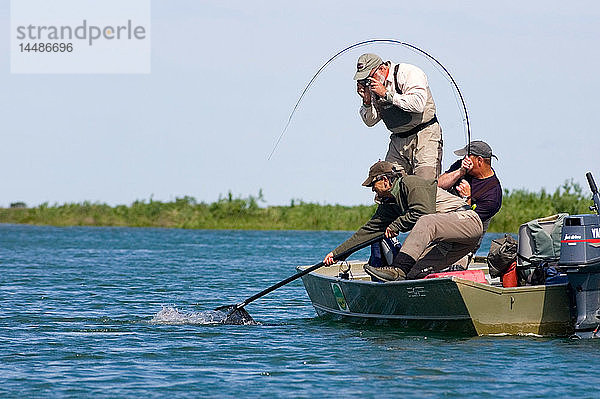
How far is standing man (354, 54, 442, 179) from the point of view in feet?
33.6

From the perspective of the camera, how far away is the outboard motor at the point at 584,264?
891cm

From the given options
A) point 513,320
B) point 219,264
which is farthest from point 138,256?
point 513,320

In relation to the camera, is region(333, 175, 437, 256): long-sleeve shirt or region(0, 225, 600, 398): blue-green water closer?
region(0, 225, 600, 398): blue-green water

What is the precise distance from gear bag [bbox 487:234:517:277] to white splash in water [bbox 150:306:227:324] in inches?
124

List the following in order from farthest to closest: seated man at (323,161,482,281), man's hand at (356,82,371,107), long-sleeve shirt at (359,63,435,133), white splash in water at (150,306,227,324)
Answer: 1. white splash in water at (150,306,227,324)
2. man's hand at (356,82,371,107)
3. long-sleeve shirt at (359,63,435,133)
4. seated man at (323,161,482,281)

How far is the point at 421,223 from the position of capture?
31.5 ft

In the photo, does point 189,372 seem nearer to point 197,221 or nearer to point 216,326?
point 216,326

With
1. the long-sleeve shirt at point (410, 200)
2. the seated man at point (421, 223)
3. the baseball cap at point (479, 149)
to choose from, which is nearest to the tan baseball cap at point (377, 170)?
the seated man at point (421, 223)

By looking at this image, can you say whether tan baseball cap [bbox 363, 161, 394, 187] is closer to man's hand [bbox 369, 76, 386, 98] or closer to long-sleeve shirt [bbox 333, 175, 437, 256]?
long-sleeve shirt [bbox 333, 175, 437, 256]

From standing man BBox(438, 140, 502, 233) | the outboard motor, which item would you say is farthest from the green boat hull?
standing man BBox(438, 140, 502, 233)

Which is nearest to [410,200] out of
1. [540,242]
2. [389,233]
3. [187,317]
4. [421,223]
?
[421,223]

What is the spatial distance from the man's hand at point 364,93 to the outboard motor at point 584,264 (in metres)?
2.45

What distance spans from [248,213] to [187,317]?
33.9m

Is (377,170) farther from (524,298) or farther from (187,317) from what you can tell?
(187,317)
